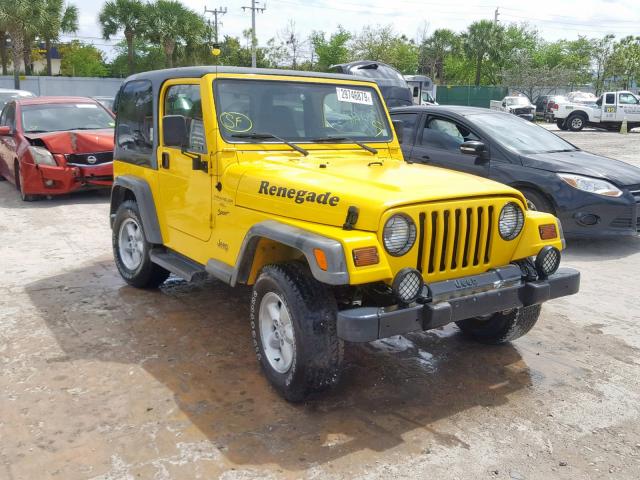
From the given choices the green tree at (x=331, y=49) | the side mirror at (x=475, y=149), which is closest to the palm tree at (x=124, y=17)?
the green tree at (x=331, y=49)

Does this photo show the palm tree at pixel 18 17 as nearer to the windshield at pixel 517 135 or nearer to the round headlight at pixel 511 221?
the windshield at pixel 517 135

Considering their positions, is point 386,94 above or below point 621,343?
above

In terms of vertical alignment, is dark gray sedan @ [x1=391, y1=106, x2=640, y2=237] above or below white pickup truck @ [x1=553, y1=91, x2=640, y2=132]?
below

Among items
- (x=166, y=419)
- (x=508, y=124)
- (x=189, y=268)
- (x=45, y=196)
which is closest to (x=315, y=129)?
(x=189, y=268)

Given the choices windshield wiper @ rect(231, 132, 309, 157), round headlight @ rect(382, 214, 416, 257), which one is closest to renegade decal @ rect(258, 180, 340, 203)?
round headlight @ rect(382, 214, 416, 257)

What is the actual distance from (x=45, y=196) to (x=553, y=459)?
929cm

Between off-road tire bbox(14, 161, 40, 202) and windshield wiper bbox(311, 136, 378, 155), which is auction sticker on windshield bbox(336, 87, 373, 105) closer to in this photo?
windshield wiper bbox(311, 136, 378, 155)

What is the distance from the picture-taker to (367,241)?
3.23 meters

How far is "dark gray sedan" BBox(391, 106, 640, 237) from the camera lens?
23.4 feet

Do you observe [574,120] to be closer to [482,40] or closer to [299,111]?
[299,111]

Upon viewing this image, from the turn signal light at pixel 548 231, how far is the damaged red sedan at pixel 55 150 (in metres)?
7.60

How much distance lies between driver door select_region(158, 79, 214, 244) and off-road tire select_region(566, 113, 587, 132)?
88.6 ft

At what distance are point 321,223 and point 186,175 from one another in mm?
1594

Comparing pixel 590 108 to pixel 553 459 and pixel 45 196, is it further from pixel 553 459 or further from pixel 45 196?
pixel 553 459
